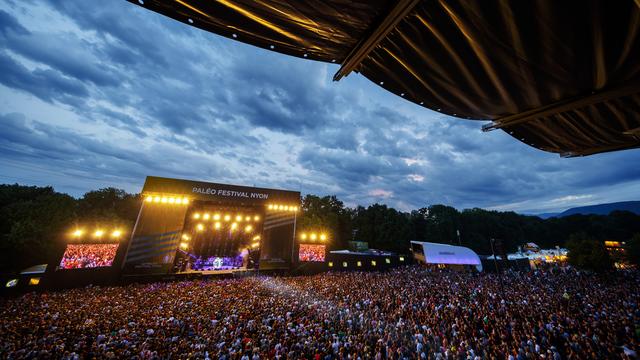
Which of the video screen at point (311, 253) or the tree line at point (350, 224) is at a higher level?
the tree line at point (350, 224)

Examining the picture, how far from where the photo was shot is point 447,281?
20.0 metres

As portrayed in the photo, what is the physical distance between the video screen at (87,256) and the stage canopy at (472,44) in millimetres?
23832

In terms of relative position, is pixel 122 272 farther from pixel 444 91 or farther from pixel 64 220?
pixel 444 91

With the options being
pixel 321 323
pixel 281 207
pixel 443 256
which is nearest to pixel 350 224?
pixel 443 256

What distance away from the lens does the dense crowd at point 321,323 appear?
8484 millimetres

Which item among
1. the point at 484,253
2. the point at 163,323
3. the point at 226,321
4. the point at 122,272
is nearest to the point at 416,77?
the point at 226,321

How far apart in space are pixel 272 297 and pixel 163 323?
6.11 metres

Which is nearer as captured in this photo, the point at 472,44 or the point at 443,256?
the point at 472,44

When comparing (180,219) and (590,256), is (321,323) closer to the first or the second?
(180,219)

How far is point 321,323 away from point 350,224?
1471 inches

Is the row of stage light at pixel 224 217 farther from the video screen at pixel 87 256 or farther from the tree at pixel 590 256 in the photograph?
the tree at pixel 590 256

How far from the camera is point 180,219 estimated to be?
2078 cm

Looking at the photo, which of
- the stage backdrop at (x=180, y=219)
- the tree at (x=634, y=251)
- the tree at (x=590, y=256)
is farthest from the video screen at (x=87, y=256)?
the tree at (x=634, y=251)

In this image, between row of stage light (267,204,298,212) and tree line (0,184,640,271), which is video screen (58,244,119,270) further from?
row of stage light (267,204,298,212)
